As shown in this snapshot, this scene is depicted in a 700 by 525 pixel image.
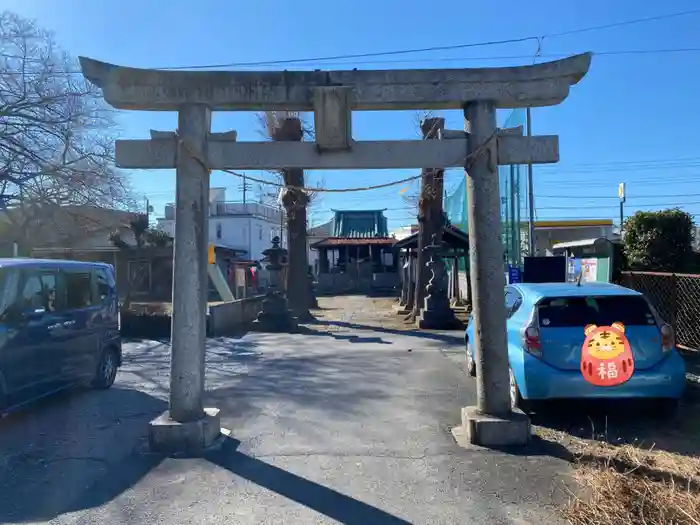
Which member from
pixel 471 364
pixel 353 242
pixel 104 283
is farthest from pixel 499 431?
pixel 353 242

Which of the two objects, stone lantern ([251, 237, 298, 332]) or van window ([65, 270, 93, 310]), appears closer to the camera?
van window ([65, 270, 93, 310])

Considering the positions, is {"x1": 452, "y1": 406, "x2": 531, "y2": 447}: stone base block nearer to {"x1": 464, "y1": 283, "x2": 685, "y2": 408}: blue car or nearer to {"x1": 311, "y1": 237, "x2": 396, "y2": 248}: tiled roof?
{"x1": 464, "y1": 283, "x2": 685, "y2": 408}: blue car

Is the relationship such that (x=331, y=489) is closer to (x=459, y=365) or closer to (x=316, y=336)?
(x=459, y=365)

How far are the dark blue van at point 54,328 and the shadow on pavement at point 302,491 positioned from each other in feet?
8.55

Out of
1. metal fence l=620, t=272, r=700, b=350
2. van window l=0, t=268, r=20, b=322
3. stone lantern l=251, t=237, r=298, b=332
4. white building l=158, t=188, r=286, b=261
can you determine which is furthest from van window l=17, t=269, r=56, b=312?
white building l=158, t=188, r=286, b=261

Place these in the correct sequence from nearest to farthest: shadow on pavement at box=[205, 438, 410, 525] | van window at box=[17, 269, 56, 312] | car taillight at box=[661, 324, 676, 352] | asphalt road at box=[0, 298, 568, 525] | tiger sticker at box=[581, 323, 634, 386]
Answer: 1. shadow on pavement at box=[205, 438, 410, 525]
2. asphalt road at box=[0, 298, 568, 525]
3. tiger sticker at box=[581, 323, 634, 386]
4. car taillight at box=[661, 324, 676, 352]
5. van window at box=[17, 269, 56, 312]

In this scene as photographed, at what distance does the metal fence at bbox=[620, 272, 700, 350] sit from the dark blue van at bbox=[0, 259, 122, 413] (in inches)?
348

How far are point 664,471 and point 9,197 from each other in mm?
19128

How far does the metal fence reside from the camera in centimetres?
986

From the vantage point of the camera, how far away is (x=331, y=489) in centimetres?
489

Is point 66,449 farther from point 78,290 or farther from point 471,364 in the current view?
point 471,364

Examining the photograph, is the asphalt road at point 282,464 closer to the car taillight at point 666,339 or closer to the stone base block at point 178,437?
the stone base block at point 178,437

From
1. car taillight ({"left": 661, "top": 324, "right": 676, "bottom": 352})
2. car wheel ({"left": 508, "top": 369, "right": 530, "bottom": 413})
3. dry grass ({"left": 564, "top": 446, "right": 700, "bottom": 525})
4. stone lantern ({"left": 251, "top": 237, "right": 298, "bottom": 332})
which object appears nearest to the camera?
dry grass ({"left": 564, "top": 446, "right": 700, "bottom": 525})

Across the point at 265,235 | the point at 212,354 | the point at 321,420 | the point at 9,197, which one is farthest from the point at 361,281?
the point at 321,420
